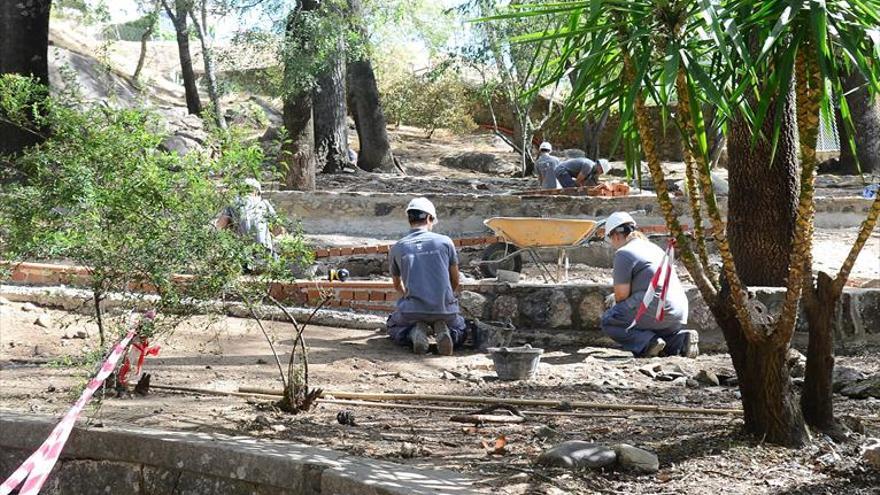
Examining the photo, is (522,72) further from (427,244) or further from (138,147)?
(138,147)

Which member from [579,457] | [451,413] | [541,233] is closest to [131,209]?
[451,413]

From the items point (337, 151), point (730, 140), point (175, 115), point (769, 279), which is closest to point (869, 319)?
point (769, 279)

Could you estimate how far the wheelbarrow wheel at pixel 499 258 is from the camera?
1175 cm

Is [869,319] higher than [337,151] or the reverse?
the reverse

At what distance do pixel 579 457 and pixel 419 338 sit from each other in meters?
3.71

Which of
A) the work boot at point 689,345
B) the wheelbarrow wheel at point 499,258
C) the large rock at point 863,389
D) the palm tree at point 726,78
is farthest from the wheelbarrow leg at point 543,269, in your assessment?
the palm tree at point 726,78

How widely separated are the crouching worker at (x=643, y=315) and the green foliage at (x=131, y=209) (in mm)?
3001

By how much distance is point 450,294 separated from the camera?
830 centimetres

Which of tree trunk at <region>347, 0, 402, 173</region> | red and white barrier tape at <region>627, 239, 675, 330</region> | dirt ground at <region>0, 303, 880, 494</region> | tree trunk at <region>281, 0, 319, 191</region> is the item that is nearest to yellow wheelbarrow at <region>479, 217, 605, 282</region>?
dirt ground at <region>0, 303, 880, 494</region>

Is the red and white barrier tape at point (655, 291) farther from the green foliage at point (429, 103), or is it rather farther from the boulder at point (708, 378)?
the green foliage at point (429, 103)

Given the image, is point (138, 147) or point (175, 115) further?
point (175, 115)

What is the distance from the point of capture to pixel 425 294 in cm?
820

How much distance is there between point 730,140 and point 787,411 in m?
4.47

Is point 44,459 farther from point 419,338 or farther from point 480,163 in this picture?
point 480,163
